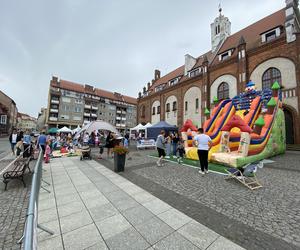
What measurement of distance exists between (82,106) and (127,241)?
166ft

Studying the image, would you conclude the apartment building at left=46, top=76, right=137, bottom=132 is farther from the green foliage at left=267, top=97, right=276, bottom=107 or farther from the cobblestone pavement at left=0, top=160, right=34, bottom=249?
the green foliage at left=267, top=97, right=276, bottom=107

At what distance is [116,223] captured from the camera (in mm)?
2889

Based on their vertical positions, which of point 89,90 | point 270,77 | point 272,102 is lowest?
point 272,102

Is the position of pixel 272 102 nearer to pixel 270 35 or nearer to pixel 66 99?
pixel 270 35

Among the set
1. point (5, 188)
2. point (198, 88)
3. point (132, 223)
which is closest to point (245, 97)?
point (198, 88)

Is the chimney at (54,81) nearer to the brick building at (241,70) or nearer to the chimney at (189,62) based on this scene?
the brick building at (241,70)

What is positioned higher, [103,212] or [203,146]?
[203,146]

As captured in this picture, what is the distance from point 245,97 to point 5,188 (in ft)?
48.6

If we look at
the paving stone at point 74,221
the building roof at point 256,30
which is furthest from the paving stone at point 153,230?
the building roof at point 256,30

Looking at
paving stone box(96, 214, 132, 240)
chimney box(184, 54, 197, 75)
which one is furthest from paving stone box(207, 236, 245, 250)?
chimney box(184, 54, 197, 75)

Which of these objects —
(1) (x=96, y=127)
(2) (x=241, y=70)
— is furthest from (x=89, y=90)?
(2) (x=241, y=70)

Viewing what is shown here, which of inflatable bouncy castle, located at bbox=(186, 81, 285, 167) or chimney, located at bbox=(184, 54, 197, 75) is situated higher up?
chimney, located at bbox=(184, 54, 197, 75)

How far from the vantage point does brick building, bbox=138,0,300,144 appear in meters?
13.6

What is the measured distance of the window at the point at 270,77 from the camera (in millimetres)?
14362
